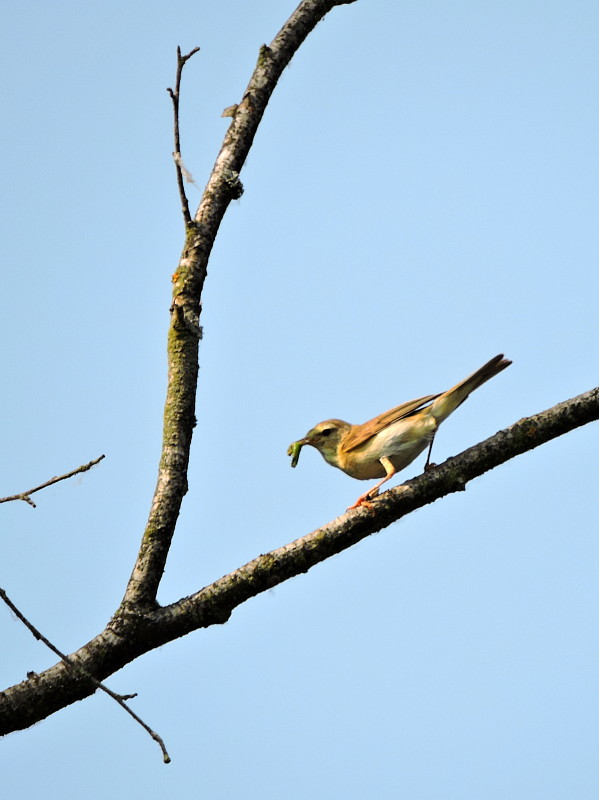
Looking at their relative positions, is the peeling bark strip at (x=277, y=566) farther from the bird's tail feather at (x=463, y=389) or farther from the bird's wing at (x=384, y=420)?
the bird's wing at (x=384, y=420)

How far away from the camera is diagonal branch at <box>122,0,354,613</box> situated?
174 inches

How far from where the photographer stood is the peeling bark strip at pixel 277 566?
4148mm

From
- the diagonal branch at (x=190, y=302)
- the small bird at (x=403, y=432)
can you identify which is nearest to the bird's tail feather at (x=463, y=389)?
the small bird at (x=403, y=432)

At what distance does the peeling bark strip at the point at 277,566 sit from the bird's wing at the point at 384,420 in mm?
2115

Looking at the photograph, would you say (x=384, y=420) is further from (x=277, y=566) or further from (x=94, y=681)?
(x=94, y=681)

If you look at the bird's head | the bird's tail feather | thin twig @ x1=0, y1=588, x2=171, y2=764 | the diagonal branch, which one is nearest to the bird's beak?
the bird's head

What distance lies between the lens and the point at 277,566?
4160 millimetres

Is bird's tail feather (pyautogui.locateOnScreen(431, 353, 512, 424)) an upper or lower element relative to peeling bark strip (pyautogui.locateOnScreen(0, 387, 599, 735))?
upper

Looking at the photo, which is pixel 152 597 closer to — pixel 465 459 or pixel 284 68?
pixel 465 459

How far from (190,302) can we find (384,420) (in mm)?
2119

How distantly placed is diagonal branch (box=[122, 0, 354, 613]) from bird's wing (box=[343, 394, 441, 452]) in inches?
79.9

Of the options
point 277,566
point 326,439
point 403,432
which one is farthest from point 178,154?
point 326,439

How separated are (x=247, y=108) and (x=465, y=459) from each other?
8.18 feet

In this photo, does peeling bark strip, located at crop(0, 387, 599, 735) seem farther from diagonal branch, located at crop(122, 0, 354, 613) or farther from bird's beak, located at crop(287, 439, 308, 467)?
bird's beak, located at crop(287, 439, 308, 467)
